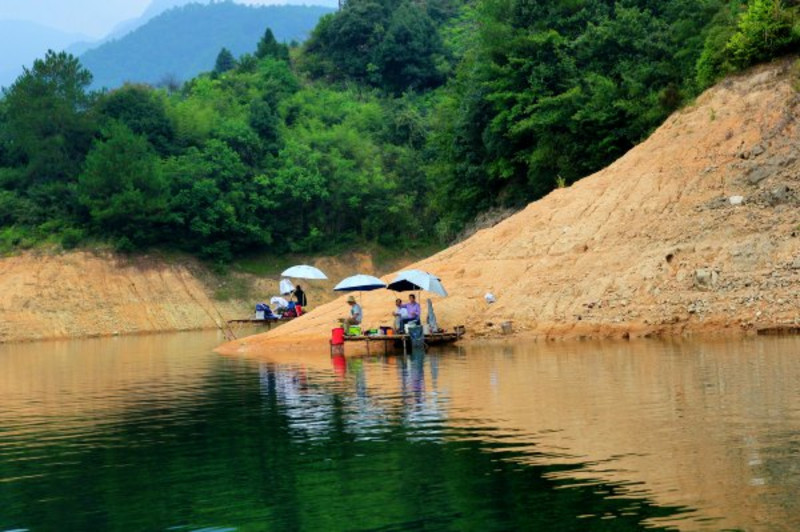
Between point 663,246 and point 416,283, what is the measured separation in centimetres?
776

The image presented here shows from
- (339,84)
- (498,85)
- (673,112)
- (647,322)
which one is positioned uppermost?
(339,84)

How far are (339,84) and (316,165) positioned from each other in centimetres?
1842

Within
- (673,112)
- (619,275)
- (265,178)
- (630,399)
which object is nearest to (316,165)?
(265,178)

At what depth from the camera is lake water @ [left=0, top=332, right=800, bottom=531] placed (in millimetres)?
14344

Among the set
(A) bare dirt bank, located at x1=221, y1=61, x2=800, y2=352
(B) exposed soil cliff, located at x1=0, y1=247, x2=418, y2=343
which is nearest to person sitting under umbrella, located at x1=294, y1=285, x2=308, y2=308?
(A) bare dirt bank, located at x1=221, y1=61, x2=800, y2=352

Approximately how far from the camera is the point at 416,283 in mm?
38812

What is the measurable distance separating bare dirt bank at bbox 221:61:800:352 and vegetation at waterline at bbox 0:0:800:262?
11.9 ft

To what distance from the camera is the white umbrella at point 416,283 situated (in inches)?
1533

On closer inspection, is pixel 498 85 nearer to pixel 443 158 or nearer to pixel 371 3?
pixel 443 158

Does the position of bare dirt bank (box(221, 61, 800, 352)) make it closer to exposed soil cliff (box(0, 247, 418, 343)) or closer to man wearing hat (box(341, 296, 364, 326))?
man wearing hat (box(341, 296, 364, 326))

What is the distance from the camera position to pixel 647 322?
3688cm

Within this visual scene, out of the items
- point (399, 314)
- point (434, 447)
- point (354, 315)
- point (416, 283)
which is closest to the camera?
point (434, 447)

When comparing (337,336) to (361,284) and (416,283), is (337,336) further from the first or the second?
(361,284)

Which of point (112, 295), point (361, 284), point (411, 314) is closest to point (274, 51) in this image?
point (112, 295)
